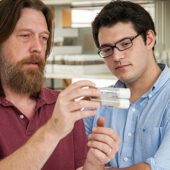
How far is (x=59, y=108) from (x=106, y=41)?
2.70 feet

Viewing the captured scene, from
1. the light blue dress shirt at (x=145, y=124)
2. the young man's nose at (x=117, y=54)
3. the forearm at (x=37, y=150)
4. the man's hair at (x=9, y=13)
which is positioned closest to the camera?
the forearm at (x=37, y=150)

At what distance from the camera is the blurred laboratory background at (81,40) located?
2.23m

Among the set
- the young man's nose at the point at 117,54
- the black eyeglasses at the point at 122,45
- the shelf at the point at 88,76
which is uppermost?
the black eyeglasses at the point at 122,45

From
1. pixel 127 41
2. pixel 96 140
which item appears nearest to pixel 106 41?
pixel 127 41

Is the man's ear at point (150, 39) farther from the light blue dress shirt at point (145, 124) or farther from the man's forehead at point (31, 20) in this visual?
the man's forehead at point (31, 20)

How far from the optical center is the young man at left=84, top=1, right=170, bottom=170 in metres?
1.37

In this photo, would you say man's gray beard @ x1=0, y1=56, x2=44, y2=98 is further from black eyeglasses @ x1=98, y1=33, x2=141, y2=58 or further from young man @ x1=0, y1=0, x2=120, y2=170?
black eyeglasses @ x1=98, y1=33, x2=141, y2=58

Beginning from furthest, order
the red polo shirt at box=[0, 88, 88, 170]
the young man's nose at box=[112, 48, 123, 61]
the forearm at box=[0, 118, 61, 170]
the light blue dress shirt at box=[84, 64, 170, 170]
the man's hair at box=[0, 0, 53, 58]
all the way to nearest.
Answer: the young man's nose at box=[112, 48, 123, 61]
the light blue dress shirt at box=[84, 64, 170, 170]
the man's hair at box=[0, 0, 53, 58]
the red polo shirt at box=[0, 88, 88, 170]
the forearm at box=[0, 118, 61, 170]

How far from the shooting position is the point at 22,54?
1.16m

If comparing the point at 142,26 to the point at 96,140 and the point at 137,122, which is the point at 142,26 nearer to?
the point at 137,122

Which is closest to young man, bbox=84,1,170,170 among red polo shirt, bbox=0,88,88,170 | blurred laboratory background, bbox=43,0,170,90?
red polo shirt, bbox=0,88,88,170

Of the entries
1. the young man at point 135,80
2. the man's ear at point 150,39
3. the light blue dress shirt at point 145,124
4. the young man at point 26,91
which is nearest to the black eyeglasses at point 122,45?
the young man at point 135,80

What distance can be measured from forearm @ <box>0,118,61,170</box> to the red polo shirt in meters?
0.25

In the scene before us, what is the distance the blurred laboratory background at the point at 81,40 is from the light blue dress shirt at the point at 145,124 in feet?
2.34
